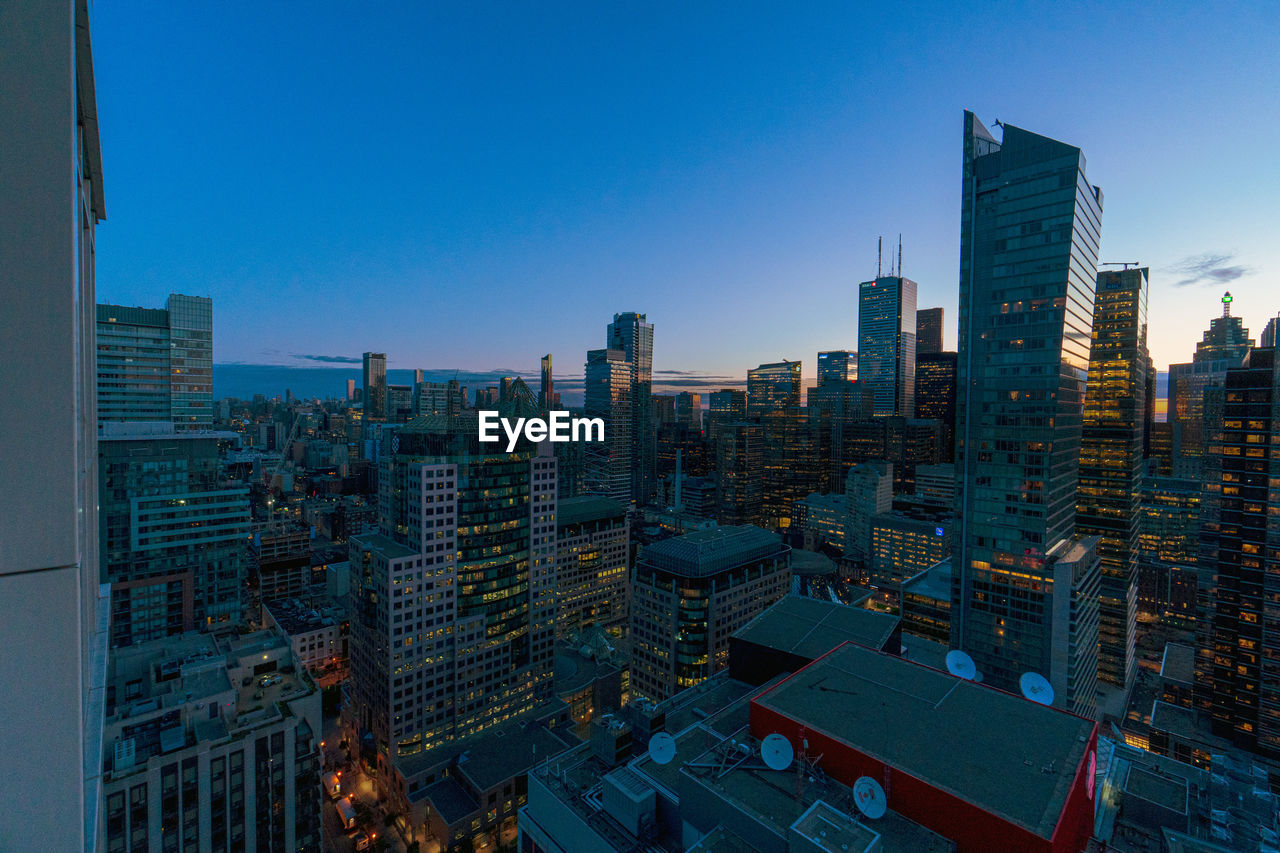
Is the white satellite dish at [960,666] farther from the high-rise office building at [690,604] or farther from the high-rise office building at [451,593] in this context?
the high-rise office building at [451,593]

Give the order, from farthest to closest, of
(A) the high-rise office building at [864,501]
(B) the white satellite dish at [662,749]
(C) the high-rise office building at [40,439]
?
(A) the high-rise office building at [864,501]
(B) the white satellite dish at [662,749]
(C) the high-rise office building at [40,439]

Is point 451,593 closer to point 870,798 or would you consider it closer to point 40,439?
point 870,798

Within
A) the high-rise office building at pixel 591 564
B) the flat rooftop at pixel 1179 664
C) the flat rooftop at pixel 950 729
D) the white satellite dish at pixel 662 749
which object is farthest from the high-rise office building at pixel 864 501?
the white satellite dish at pixel 662 749

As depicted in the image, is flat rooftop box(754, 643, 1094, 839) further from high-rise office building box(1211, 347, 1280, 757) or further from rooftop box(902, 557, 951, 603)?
rooftop box(902, 557, 951, 603)

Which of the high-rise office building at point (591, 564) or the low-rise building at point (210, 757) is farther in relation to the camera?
the high-rise office building at point (591, 564)

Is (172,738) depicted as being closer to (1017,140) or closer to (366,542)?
(366,542)

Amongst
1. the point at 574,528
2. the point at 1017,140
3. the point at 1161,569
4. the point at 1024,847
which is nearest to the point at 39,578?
the point at 1024,847
